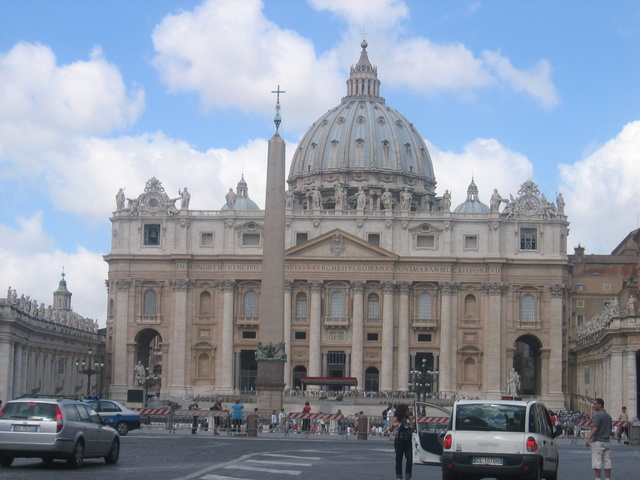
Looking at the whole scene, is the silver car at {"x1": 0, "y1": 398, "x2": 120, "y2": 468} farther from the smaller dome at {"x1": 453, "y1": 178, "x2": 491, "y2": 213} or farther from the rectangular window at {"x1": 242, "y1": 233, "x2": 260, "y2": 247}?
the smaller dome at {"x1": 453, "y1": 178, "x2": 491, "y2": 213}

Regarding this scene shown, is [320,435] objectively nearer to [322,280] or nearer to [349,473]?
[349,473]

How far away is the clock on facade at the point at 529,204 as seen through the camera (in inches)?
4085

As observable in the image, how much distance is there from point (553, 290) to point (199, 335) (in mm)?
27814

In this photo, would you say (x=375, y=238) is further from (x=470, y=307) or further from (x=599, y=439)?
(x=599, y=439)

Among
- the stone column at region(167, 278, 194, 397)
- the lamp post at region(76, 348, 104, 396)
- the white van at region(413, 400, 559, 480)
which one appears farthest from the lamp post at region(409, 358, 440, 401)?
the white van at region(413, 400, 559, 480)

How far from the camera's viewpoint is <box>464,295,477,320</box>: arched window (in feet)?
338

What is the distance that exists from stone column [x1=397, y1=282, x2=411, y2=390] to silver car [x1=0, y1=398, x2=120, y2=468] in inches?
2939

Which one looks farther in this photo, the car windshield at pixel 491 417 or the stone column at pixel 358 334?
the stone column at pixel 358 334

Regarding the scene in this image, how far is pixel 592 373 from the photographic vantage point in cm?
9081

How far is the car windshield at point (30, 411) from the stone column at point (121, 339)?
7597 centimetres

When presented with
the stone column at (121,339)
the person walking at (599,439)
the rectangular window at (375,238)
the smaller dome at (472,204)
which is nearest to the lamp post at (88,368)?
the stone column at (121,339)

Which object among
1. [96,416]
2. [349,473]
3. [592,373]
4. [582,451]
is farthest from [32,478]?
[592,373]

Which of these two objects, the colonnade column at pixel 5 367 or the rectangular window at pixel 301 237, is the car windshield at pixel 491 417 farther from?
the rectangular window at pixel 301 237

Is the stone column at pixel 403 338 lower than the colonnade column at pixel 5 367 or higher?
higher
